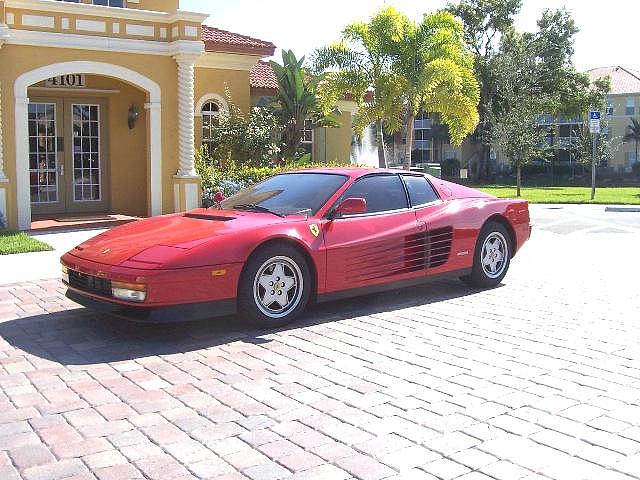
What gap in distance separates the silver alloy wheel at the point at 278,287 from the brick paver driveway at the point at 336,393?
0.24 meters

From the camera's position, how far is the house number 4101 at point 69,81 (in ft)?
50.3

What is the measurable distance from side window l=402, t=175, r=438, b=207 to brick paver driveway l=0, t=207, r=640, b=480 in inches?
41.5

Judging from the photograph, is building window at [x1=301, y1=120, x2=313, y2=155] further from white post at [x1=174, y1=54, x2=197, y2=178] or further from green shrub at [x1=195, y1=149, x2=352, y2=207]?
white post at [x1=174, y1=54, x2=197, y2=178]

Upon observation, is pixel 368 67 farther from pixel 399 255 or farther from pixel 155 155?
pixel 399 255

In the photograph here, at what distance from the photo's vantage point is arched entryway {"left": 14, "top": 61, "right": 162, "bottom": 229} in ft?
44.3

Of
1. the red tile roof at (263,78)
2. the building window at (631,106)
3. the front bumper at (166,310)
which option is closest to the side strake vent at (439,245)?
the front bumper at (166,310)

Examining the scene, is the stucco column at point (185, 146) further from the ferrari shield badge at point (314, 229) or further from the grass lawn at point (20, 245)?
the ferrari shield badge at point (314, 229)

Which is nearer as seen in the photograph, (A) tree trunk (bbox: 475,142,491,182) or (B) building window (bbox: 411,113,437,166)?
(A) tree trunk (bbox: 475,142,491,182)

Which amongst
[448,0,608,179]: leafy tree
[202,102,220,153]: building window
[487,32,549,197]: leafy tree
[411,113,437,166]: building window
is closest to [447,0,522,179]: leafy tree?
[448,0,608,179]: leafy tree

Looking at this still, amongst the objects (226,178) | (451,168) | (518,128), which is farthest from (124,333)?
(451,168)

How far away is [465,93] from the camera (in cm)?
2281

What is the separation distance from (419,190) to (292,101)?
12.7m

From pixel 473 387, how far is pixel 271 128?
14.7 meters

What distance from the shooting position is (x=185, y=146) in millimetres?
15406
